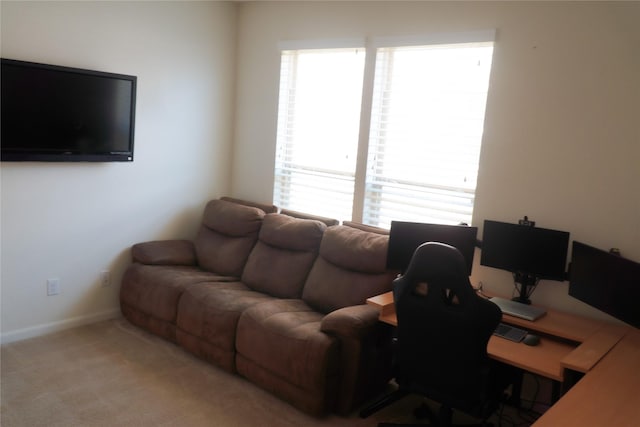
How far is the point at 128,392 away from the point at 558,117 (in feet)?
9.53

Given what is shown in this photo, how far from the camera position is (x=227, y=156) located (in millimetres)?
4840

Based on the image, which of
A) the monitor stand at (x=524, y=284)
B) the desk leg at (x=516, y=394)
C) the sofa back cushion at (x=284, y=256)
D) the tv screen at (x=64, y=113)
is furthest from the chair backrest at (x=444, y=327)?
the tv screen at (x=64, y=113)

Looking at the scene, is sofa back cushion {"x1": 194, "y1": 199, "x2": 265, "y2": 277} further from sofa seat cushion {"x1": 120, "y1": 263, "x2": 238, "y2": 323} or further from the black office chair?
the black office chair

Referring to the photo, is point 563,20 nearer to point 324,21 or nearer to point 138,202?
point 324,21

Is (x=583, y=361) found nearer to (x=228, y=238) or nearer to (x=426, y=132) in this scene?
(x=426, y=132)

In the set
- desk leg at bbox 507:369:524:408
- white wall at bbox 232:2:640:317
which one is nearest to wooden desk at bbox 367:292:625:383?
white wall at bbox 232:2:640:317

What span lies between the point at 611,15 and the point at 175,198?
10.9ft

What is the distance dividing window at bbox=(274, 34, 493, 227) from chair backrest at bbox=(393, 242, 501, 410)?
1.14m

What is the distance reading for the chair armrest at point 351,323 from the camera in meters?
2.88

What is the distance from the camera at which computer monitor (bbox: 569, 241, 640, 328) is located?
2.40 m

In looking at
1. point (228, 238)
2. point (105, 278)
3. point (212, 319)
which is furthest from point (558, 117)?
point (105, 278)

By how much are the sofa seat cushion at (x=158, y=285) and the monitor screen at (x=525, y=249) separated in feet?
6.30

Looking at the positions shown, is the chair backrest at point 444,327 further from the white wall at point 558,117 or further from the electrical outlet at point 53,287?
the electrical outlet at point 53,287

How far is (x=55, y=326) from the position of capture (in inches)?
152
